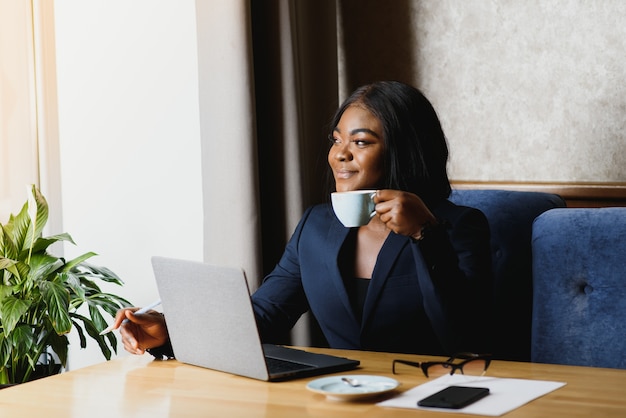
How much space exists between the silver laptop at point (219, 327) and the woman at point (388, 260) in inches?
6.8

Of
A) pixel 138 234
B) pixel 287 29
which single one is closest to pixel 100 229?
pixel 138 234

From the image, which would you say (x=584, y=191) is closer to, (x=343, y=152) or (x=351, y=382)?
(x=343, y=152)

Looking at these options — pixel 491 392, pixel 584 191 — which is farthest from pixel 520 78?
pixel 491 392

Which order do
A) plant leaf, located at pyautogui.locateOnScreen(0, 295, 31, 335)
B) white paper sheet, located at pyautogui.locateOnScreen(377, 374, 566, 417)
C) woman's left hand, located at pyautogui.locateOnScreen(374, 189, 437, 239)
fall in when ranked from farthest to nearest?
plant leaf, located at pyautogui.locateOnScreen(0, 295, 31, 335)
woman's left hand, located at pyautogui.locateOnScreen(374, 189, 437, 239)
white paper sheet, located at pyautogui.locateOnScreen(377, 374, 566, 417)

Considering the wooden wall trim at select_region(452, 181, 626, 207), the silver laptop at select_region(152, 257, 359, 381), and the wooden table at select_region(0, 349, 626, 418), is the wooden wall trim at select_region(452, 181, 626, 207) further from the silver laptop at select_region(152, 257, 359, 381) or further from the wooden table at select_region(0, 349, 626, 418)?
the silver laptop at select_region(152, 257, 359, 381)

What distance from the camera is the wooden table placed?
1165 mm

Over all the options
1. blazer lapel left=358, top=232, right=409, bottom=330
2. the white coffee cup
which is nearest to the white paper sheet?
the white coffee cup

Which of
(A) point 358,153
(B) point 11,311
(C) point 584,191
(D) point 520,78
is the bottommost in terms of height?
Result: (B) point 11,311

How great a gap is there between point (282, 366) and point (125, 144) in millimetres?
1643

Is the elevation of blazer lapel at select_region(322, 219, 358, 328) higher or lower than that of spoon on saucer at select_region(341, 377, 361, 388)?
higher

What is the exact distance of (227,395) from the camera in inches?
50.4

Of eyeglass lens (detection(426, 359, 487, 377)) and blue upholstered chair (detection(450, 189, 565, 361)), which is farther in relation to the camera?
blue upholstered chair (detection(450, 189, 565, 361))

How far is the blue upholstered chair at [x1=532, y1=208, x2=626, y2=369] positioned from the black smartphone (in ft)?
2.33

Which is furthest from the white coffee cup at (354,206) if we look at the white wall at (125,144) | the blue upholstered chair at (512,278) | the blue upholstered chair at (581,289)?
the white wall at (125,144)
